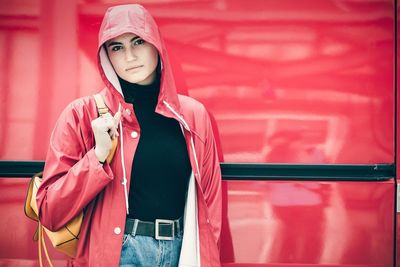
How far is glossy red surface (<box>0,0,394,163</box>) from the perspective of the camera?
2.31 meters

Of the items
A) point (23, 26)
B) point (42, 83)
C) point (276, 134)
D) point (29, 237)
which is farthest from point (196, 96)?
point (29, 237)

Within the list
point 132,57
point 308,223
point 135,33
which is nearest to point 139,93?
point 132,57

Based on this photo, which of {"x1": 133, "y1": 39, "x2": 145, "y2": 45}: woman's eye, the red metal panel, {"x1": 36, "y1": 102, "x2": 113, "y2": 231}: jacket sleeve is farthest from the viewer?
the red metal panel

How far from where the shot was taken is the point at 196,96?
233 cm

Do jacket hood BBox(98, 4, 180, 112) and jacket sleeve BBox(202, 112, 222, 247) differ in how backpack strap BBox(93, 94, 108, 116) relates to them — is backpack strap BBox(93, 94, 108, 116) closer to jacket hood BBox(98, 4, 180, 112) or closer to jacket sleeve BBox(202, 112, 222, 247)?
jacket hood BBox(98, 4, 180, 112)

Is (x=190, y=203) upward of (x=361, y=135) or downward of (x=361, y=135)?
downward

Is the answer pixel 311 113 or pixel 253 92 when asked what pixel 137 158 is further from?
pixel 311 113

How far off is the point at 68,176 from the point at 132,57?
21.9 inches

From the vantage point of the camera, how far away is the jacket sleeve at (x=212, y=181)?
2072mm

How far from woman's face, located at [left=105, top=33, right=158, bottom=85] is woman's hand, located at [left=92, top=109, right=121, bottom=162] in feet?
0.84

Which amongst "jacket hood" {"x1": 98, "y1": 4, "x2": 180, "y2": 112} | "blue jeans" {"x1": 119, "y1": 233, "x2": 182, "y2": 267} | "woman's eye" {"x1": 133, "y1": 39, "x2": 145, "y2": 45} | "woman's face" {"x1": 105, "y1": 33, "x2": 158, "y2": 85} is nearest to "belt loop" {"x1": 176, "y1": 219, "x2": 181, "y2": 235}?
"blue jeans" {"x1": 119, "y1": 233, "x2": 182, "y2": 267}

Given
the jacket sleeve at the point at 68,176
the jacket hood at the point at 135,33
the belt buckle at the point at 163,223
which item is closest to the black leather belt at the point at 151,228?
the belt buckle at the point at 163,223

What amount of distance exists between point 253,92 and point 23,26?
120 cm

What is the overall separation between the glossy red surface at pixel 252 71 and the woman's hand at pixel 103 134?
59 cm
